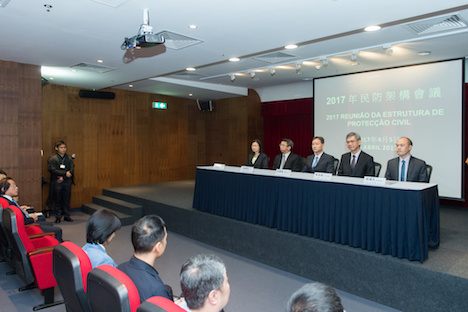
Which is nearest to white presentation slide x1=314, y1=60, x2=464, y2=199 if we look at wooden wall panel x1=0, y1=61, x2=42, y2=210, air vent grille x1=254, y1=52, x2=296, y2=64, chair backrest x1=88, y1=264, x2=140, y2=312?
air vent grille x1=254, y1=52, x2=296, y2=64

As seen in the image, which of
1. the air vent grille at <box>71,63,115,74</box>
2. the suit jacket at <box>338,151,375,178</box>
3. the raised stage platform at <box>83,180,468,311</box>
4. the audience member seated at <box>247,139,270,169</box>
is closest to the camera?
the raised stage platform at <box>83,180,468,311</box>

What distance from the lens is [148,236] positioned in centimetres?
189

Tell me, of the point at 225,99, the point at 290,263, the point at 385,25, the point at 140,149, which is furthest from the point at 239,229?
the point at 225,99

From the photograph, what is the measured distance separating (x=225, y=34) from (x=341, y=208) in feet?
8.15

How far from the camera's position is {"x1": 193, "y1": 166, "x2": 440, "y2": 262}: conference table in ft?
10.2

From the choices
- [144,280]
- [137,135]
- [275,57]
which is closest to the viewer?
[144,280]

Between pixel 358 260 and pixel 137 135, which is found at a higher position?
pixel 137 135

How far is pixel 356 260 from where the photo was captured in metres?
3.41

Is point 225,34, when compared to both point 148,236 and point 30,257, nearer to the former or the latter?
point 148,236

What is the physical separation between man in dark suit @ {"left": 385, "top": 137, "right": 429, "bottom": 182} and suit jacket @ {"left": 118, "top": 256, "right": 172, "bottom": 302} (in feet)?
11.4

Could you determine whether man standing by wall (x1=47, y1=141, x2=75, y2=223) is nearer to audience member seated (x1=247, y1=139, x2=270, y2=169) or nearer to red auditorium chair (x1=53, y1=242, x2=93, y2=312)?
audience member seated (x1=247, y1=139, x2=270, y2=169)

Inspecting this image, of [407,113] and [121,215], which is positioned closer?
[407,113]

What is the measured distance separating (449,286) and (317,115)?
5022 millimetres

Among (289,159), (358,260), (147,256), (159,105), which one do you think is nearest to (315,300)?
(147,256)
